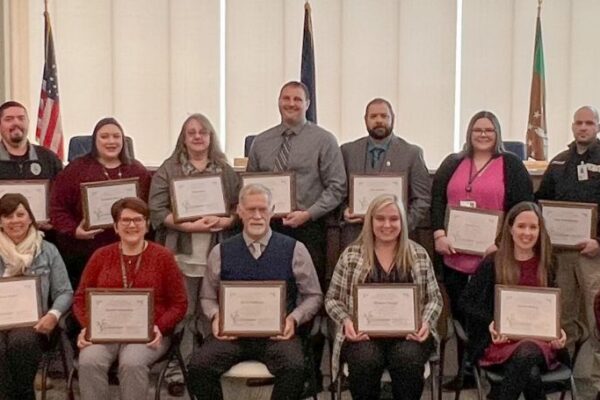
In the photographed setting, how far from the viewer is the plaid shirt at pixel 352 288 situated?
13.1 ft

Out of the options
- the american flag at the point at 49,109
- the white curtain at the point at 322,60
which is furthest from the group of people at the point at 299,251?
the white curtain at the point at 322,60

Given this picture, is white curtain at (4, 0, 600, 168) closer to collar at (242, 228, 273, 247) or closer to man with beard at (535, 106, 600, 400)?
man with beard at (535, 106, 600, 400)

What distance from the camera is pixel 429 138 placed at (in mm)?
7594

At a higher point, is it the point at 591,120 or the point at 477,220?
the point at 591,120

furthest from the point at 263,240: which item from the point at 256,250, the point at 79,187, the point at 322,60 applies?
the point at 322,60

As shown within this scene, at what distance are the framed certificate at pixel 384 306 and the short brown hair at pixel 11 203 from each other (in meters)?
1.74

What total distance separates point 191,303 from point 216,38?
3.65 meters

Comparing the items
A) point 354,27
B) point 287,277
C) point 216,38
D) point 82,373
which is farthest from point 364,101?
point 82,373

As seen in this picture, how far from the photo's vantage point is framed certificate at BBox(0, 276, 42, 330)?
13.2 ft

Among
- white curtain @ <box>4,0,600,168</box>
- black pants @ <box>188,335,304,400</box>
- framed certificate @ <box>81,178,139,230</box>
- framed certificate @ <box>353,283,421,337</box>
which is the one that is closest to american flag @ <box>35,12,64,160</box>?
white curtain @ <box>4,0,600,168</box>

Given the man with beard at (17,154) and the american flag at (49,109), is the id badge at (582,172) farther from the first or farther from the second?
the american flag at (49,109)

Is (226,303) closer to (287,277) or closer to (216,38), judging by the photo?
(287,277)

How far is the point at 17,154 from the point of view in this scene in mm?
4668

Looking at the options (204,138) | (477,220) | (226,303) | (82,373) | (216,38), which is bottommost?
(82,373)
